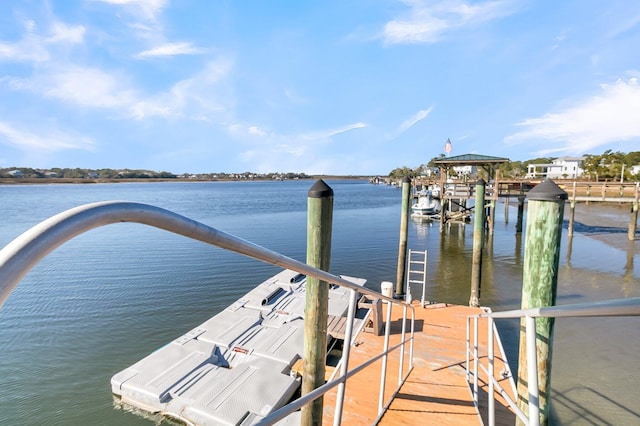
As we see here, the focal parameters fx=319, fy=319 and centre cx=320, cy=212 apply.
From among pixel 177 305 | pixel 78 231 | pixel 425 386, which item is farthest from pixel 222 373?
pixel 78 231

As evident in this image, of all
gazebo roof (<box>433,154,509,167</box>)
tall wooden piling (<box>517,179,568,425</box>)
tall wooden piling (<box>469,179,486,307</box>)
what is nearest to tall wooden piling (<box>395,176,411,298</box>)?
tall wooden piling (<box>469,179,486,307</box>)

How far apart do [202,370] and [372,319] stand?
3845 millimetres

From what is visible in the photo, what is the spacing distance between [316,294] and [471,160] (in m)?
21.5

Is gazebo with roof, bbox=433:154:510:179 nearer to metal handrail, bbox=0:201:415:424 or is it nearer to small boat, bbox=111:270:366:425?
small boat, bbox=111:270:366:425

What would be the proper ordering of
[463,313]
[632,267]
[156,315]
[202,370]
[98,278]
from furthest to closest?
1. [632,267]
2. [98,278]
3. [156,315]
4. [463,313]
5. [202,370]

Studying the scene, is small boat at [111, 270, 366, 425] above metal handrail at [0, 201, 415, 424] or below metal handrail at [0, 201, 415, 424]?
below

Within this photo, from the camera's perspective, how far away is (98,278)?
1462 cm

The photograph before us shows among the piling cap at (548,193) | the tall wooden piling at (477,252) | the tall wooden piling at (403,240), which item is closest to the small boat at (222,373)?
the tall wooden piling at (403,240)

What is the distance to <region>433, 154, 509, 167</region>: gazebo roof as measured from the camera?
20.2 meters

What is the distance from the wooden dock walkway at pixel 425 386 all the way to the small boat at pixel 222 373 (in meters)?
1.24

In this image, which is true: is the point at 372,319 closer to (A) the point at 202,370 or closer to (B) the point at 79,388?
(A) the point at 202,370

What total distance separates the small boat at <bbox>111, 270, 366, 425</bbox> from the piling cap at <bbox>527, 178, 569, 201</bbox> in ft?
15.7

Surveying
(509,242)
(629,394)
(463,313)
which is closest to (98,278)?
(463,313)

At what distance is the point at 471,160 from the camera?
2117 cm
